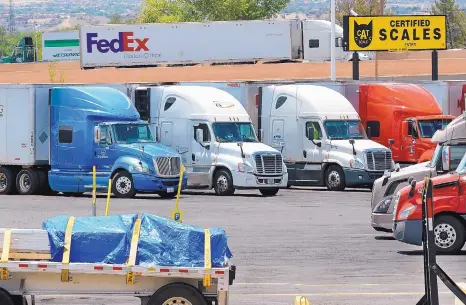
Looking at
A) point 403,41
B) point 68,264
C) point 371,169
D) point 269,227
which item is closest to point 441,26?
point 403,41

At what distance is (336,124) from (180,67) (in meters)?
27.7

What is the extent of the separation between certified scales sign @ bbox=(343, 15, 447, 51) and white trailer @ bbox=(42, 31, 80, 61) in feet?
199

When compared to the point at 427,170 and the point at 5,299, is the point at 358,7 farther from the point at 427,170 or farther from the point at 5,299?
the point at 5,299

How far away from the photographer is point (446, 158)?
23.7 meters

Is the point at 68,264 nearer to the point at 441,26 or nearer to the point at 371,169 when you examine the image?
the point at 371,169

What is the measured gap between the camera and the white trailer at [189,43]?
68625mm

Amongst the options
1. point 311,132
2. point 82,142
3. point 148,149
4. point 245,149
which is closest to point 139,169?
point 148,149

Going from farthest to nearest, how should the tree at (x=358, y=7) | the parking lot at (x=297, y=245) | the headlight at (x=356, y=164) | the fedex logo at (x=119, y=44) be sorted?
the tree at (x=358, y=7)
the fedex logo at (x=119, y=44)
the headlight at (x=356, y=164)
the parking lot at (x=297, y=245)

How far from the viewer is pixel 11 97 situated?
37.5 metres

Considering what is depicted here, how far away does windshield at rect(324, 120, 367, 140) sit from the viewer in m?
39.1

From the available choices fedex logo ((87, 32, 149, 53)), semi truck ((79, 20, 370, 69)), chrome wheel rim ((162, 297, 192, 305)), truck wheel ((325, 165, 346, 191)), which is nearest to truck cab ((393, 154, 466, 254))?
chrome wheel rim ((162, 297, 192, 305))

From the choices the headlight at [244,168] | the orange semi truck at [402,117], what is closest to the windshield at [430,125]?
the orange semi truck at [402,117]

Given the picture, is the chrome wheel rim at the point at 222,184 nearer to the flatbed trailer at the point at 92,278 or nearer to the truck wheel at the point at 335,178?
the truck wheel at the point at 335,178

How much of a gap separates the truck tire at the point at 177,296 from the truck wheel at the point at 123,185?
22.5 m
